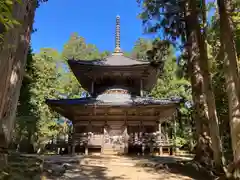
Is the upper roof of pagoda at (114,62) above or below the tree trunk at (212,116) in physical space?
above

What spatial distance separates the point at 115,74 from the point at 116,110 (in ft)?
8.52

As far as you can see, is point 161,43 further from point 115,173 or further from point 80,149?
point 80,149

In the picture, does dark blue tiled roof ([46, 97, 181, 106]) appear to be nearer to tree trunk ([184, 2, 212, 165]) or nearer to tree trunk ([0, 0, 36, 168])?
tree trunk ([184, 2, 212, 165])

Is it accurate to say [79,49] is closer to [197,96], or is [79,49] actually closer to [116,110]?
[116,110]

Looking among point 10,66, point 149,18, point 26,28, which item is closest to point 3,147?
point 10,66

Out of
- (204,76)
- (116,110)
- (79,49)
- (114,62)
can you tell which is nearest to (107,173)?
(204,76)

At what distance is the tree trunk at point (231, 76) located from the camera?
510 centimetres

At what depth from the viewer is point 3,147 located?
3.69m

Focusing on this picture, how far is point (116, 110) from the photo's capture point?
48.8 feet

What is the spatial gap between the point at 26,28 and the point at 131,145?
37.0 ft

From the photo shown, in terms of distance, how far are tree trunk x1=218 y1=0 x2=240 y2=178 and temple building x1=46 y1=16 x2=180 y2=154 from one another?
26.2ft

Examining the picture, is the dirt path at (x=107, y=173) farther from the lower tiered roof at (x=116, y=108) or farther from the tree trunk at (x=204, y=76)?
the lower tiered roof at (x=116, y=108)

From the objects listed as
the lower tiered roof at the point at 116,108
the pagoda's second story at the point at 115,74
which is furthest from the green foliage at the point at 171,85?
the lower tiered roof at the point at 116,108

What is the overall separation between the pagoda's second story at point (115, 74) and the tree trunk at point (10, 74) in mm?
11189
